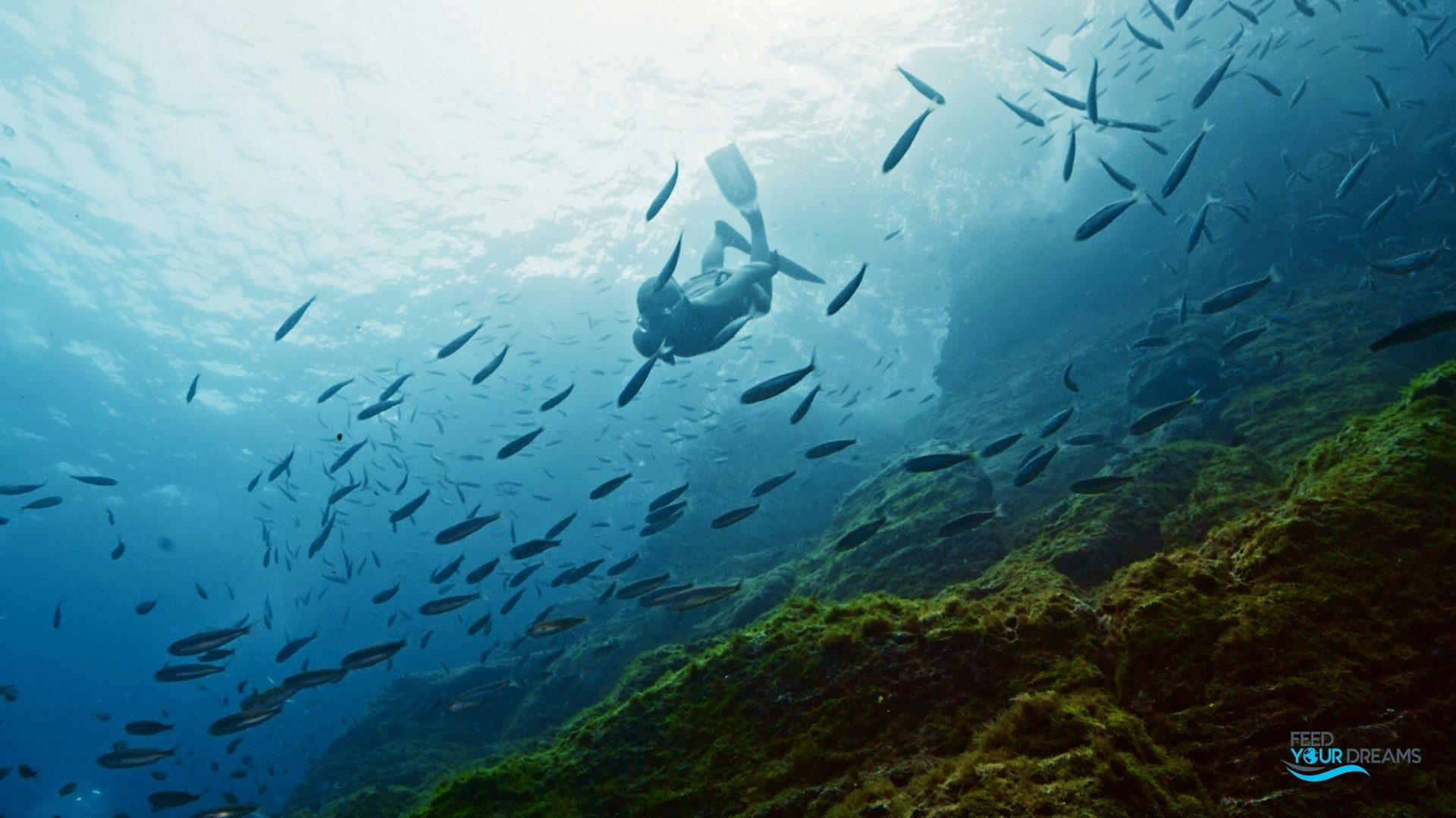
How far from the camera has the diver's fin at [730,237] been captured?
42.5 feet

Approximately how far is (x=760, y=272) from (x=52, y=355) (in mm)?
42742

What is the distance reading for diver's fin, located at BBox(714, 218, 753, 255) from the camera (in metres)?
12.9

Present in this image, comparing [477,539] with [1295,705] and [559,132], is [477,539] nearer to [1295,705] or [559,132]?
[559,132]

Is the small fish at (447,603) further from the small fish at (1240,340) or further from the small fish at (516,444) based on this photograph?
the small fish at (1240,340)

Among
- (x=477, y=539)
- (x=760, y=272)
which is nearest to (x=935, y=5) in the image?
(x=760, y=272)

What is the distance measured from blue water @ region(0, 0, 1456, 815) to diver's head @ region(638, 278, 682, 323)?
328 inches

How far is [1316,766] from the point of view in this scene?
6.50 feet

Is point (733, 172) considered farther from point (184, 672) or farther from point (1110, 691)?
point (184, 672)

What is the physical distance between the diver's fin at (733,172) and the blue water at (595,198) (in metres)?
9.21

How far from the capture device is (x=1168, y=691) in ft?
7.90

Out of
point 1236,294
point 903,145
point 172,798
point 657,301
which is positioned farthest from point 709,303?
point 172,798

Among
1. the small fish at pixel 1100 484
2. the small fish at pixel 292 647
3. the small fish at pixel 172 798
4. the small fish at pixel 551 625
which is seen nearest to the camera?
the small fish at pixel 1100 484

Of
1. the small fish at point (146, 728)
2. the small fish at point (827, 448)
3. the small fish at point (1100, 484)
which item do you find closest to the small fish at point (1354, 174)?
the small fish at point (1100, 484)

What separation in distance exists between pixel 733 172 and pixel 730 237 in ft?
4.81
